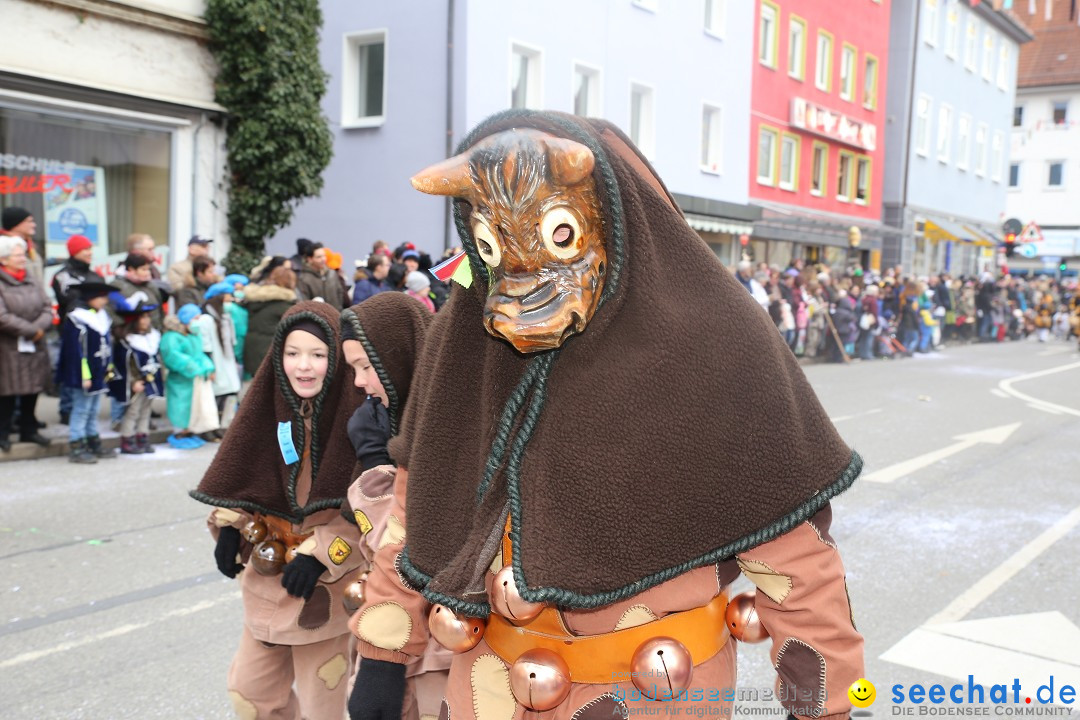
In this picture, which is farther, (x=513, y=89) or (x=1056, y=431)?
(x=513, y=89)

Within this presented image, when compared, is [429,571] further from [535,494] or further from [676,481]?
[676,481]

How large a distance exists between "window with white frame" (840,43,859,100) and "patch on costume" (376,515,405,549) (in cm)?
3122

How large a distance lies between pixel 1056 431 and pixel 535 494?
10.8m

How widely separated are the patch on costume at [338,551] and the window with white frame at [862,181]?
3204cm

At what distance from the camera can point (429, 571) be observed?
195cm

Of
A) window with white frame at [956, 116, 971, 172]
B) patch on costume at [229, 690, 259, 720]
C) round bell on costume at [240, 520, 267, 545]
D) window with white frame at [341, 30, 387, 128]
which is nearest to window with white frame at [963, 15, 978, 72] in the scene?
window with white frame at [956, 116, 971, 172]

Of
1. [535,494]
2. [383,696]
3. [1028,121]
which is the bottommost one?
[383,696]

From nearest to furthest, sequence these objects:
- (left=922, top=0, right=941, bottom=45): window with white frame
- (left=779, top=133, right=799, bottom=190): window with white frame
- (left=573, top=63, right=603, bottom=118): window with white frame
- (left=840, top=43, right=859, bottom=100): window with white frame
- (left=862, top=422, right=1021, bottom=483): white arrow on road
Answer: (left=862, top=422, right=1021, bottom=483): white arrow on road < (left=573, top=63, right=603, bottom=118): window with white frame < (left=779, top=133, right=799, bottom=190): window with white frame < (left=840, top=43, right=859, bottom=100): window with white frame < (left=922, top=0, right=941, bottom=45): window with white frame

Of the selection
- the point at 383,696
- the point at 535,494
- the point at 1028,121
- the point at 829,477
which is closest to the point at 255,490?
the point at 383,696

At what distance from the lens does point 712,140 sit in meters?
25.0

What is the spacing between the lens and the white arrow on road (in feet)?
27.0

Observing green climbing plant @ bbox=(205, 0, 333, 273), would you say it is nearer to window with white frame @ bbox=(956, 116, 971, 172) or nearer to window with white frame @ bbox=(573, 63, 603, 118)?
window with white frame @ bbox=(573, 63, 603, 118)

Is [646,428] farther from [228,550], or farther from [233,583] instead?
[233,583]

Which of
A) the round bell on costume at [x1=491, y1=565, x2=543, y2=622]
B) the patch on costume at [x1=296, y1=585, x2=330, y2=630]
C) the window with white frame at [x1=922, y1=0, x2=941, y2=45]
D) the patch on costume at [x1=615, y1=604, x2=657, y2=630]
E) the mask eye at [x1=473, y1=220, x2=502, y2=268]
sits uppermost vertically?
the window with white frame at [x1=922, y1=0, x2=941, y2=45]
